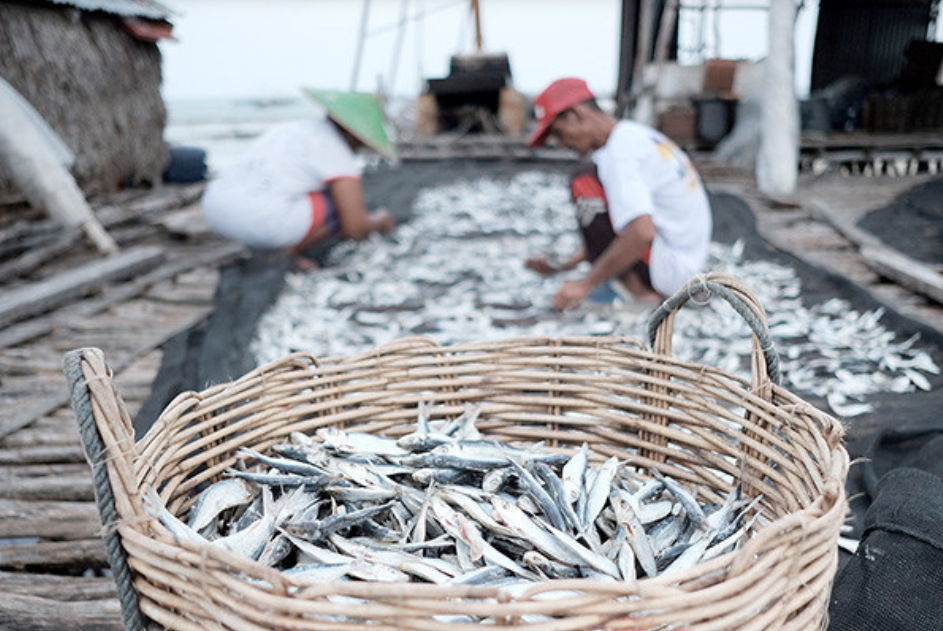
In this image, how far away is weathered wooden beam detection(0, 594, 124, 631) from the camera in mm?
1677

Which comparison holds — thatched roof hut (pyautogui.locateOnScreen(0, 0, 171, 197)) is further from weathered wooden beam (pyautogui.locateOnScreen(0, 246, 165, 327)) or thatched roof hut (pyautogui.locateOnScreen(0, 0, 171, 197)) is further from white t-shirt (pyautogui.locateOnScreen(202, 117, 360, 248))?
white t-shirt (pyautogui.locateOnScreen(202, 117, 360, 248))

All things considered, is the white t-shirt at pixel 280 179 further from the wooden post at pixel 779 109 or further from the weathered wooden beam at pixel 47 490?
the wooden post at pixel 779 109

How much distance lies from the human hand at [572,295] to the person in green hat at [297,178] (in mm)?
1715

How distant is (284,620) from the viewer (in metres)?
0.93

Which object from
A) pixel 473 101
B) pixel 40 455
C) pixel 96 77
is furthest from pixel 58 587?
pixel 473 101

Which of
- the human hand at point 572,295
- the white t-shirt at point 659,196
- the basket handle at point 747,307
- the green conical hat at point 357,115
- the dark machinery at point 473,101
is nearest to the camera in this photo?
the basket handle at point 747,307

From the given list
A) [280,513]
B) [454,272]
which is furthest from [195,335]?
[280,513]

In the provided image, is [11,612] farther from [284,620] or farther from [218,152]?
[218,152]

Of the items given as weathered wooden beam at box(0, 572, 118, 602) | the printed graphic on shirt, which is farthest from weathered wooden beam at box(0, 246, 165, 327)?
the printed graphic on shirt

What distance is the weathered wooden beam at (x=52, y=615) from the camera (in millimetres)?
1677

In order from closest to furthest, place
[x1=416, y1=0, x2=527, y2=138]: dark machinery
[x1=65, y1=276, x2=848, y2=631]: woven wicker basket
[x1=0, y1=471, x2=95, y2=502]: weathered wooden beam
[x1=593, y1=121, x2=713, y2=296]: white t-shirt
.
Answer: [x1=65, y1=276, x2=848, y2=631]: woven wicker basket → [x1=0, y1=471, x2=95, y2=502]: weathered wooden beam → [x1=593, y1=121, x2=713, y2=296]: white t-shirt → [x1=416, y1=0, x2=527, y2=138]: dark machinery

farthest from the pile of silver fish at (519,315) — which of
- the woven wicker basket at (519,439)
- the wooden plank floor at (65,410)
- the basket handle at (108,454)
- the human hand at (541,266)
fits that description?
the basket handle at (108,454)

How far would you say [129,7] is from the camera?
879 centimetres

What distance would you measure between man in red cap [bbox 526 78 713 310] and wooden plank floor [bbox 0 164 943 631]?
4.29ft
